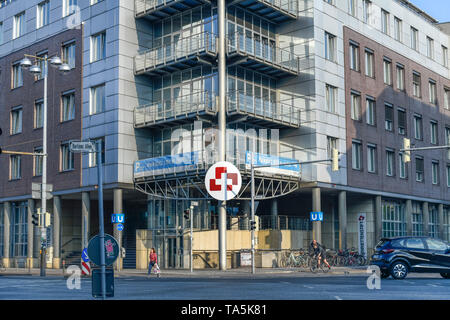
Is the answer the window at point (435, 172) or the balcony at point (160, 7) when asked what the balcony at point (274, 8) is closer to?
the balcony at point (160, 7)

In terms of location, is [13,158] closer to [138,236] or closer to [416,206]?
[138,236]

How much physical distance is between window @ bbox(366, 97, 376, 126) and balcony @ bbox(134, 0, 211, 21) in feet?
46.7

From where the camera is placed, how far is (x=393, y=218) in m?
48.8

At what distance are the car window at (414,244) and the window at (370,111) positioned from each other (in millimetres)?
20591

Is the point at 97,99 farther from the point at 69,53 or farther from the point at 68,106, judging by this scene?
the point at 69,53

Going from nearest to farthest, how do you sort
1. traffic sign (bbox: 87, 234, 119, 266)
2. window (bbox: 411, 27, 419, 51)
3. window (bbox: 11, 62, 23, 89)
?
traffic sign (bbox: 87, 234, 119, 266) < window (bbox: 11, 62, 23, 89) < window (bbox: 411, 27, 419, 51)

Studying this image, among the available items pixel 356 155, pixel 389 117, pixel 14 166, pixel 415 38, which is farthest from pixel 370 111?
pixel 14 166

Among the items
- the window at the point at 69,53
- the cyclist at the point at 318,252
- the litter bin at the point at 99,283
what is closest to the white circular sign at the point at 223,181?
the cyclist at the point at 318,252

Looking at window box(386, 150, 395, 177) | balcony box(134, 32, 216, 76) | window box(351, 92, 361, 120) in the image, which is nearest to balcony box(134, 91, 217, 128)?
balcony box(134, 32, 216, 76)

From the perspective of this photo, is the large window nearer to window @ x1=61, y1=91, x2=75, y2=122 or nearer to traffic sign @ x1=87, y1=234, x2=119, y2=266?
window @ x1=61, y1=91, x2=75, y2=122

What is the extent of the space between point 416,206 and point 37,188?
3090 cm

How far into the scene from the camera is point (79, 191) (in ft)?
137

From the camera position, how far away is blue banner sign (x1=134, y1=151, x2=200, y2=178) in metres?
36.0
